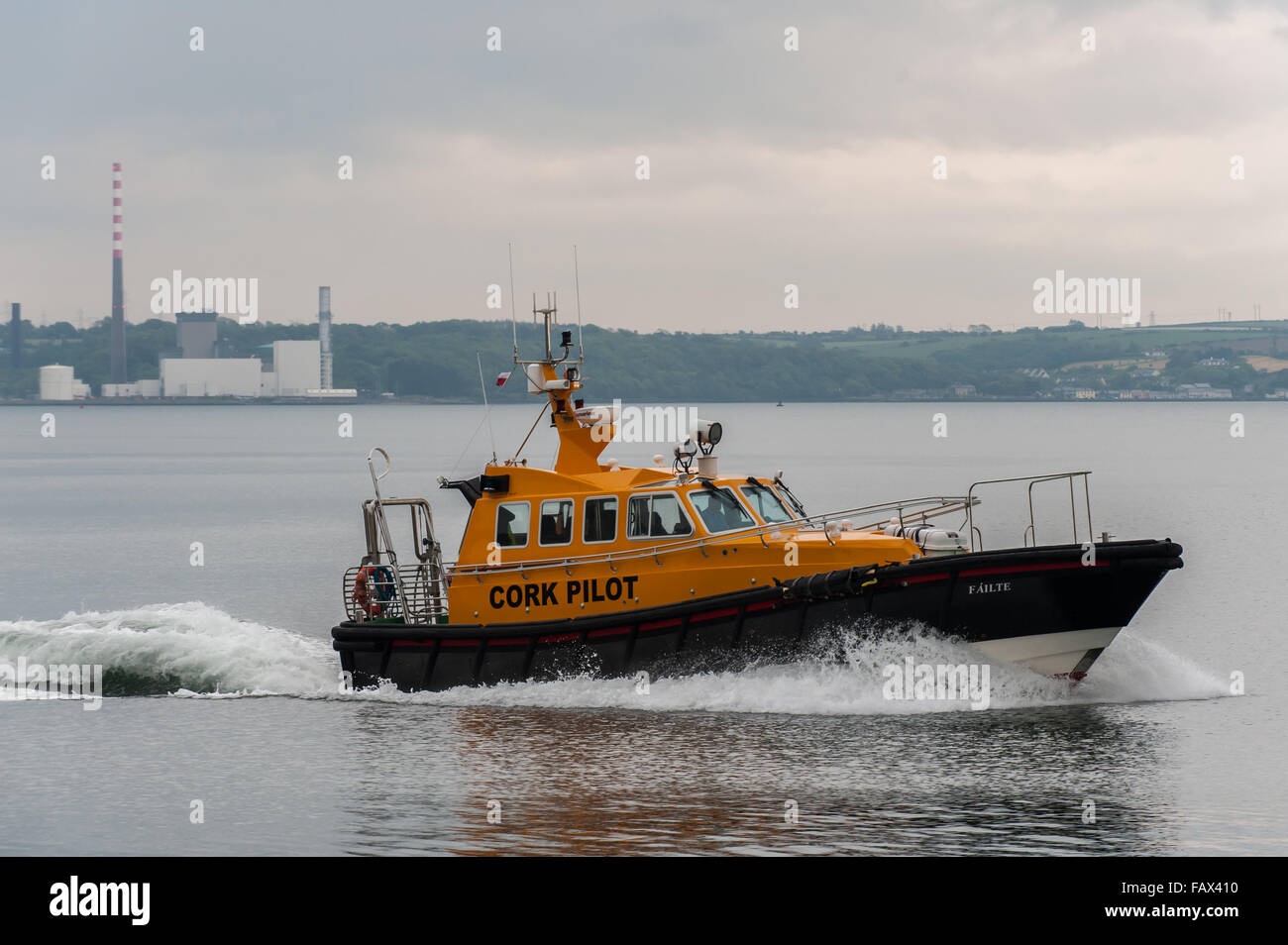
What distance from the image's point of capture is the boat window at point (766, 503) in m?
16.2

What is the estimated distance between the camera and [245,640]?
20.7 meters

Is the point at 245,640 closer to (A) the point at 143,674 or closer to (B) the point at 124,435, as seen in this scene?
(A) the point at 143,674

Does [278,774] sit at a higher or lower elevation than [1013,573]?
lower

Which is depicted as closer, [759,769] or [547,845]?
[547,845]

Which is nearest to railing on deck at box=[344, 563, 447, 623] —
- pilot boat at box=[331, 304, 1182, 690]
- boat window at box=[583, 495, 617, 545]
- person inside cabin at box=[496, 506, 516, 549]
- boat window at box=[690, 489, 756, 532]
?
pilot boat at box=[331, 304, 1182, 690]

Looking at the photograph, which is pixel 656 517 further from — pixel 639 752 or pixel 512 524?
pixel 639 752

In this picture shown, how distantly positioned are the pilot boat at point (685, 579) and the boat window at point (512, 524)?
23 mm

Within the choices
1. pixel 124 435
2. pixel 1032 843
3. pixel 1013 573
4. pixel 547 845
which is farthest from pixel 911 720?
pixel 124 435

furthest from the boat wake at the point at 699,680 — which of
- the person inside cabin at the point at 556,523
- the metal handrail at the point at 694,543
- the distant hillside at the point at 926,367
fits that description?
the distant hillside at the point at 926,367

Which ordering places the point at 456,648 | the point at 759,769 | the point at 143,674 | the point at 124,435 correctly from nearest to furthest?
the point at 759,769 < the point at 456,648 < the point at 143,674 < the point at 124,435

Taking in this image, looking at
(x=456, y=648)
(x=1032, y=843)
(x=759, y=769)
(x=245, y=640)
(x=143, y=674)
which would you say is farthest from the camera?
(x=245, y=640)

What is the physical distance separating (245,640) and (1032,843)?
1299cm

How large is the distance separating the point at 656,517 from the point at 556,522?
1214 mm
